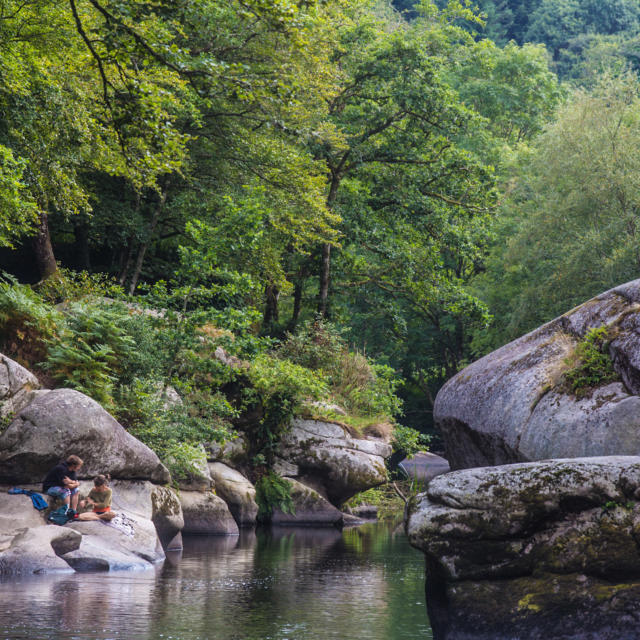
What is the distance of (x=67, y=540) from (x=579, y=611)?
808 cm

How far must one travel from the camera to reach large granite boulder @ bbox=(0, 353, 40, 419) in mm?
14969

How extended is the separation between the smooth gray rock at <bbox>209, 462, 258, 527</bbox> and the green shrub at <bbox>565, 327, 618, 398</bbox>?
10.5 metres

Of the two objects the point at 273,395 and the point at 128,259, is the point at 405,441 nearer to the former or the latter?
the point at 273,395

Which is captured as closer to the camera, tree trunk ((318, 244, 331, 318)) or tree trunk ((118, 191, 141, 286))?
tree trunk ((118, 191, 141, 286))

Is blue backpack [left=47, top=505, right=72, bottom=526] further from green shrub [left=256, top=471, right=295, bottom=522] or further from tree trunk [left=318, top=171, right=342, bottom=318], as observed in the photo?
tree trunk [left=318, top=171, right=342, bottom=318]

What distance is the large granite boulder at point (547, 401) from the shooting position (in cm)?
1198

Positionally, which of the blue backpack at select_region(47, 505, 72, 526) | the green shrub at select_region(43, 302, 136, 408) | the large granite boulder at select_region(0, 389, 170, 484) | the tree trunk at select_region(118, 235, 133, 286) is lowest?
the blue backpack at select_region(47, 505, 72, 526)

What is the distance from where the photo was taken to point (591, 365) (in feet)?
42.4

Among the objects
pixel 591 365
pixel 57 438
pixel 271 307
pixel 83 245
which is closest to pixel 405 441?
pixel 271 307

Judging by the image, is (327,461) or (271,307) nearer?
(327,461)

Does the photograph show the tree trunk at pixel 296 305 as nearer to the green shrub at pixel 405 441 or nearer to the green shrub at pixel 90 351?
the green shrub at pixel 405 441

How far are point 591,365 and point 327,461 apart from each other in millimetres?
12258

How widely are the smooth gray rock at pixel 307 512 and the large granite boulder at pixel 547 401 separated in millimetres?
9112

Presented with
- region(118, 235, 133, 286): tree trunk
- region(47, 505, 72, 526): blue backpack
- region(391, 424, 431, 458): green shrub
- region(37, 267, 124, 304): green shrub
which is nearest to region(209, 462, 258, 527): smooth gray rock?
region(37, 267, 124, 304): green shrub
